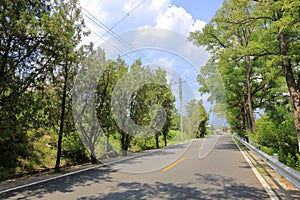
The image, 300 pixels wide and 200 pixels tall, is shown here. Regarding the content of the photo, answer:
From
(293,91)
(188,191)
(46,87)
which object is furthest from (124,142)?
(188,191)

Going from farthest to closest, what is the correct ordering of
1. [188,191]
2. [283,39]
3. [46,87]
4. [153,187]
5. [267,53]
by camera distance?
[267,53] < [283,39] < [46,87] < [153,187] < [188,191]

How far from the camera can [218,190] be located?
6.18m

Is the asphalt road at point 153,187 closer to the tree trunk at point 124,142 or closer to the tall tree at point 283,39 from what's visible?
→ the tall tree at point 283,39

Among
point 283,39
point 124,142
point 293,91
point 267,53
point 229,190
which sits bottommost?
point 229,190

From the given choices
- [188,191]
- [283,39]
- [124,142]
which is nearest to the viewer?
[188,191]

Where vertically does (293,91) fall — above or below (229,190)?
above

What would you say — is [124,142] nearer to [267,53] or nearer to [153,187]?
[267,53]

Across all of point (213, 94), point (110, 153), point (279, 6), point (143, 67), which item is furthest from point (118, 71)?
point (213, 94)

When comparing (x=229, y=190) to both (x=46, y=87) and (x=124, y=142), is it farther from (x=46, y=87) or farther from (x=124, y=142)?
(x=124, y=142)

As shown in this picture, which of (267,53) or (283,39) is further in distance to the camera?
(267,53)

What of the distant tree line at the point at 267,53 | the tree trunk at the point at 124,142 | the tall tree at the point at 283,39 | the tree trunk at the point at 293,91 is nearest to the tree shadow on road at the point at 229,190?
the distant tree line at the point at 267,53

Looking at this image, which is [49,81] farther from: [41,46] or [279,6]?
[279,6]

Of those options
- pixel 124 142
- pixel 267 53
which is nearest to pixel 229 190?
pixel 267 53

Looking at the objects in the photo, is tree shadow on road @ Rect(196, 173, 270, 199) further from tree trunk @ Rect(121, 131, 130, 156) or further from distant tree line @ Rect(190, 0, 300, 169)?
tree trunk @ Rect(121, 131, 130, 156)
